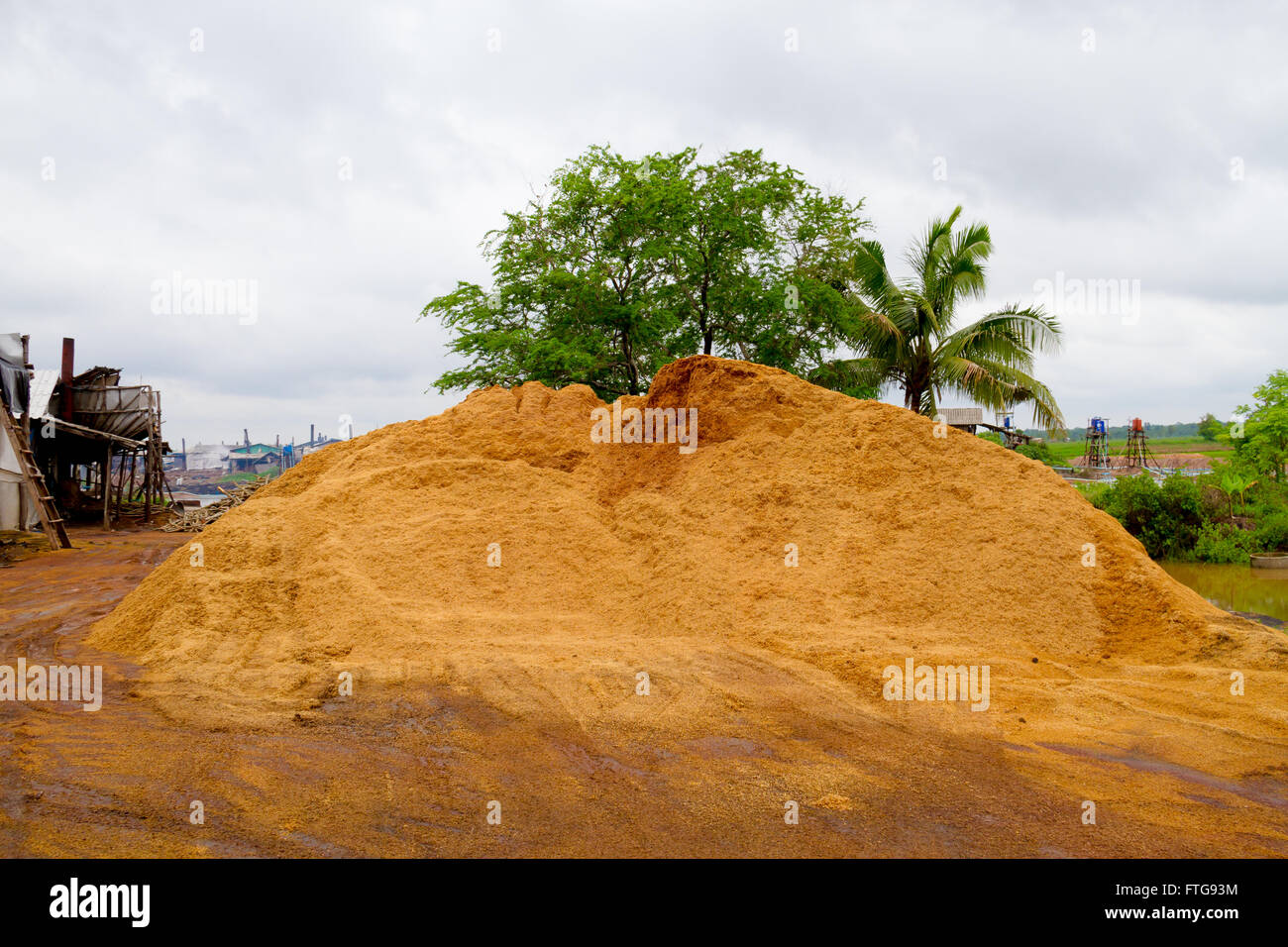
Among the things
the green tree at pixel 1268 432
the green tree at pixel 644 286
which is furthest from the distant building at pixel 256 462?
the green tree at pixel 1268 432

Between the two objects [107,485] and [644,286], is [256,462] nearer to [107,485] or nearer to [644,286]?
[107,485]

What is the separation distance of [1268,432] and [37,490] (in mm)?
26860

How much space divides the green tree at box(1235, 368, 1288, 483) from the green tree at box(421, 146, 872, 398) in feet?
31.4

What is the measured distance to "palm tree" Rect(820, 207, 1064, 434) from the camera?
757 inches

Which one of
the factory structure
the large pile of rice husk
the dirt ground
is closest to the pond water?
the large pile of rice husk

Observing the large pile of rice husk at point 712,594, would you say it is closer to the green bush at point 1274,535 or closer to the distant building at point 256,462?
the green bush at point 1274,535

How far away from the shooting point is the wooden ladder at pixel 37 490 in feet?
53.1

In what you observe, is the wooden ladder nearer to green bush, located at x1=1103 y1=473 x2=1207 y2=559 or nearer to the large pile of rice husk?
the large pile of rice husk

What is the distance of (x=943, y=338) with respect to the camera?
20.3 metres

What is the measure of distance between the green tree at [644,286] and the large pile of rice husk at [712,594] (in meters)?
7.22

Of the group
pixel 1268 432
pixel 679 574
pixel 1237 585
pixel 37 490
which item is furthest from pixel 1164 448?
pixel 37 490

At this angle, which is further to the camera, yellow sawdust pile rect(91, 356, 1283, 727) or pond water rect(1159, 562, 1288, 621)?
pond water rect(1159, 562, 1288, 621)
